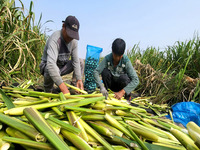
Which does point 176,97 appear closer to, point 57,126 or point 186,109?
point 186,109

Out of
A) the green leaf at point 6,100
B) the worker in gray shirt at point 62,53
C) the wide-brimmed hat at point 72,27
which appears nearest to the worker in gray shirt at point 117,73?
the worker in gray shirt at point 62,53

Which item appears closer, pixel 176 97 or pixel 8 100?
pixel 8 100

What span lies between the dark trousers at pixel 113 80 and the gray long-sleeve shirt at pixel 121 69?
8 centimetres

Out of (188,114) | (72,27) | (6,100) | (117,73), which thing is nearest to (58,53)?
(72,27)

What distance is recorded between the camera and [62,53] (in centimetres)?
312

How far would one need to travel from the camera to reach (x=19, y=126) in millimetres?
1024

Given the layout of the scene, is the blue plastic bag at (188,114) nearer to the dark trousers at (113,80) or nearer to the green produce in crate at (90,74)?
the dark trousers at (113,80)

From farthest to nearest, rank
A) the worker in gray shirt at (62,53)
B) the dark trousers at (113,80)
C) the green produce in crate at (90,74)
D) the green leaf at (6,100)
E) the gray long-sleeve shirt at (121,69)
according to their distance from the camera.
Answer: the green produce in crate at (90,74) < the dark trousers at (113,80) < the gray long-sleeve shirt at (121,69) < the worker in gray shirt at (62,53) < the green leaf at (6,100)

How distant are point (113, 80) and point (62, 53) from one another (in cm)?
127

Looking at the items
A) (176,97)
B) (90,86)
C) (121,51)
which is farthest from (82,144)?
(90,86)

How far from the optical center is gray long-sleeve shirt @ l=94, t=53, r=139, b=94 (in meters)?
3.12

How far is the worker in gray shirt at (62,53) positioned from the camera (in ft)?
8.31

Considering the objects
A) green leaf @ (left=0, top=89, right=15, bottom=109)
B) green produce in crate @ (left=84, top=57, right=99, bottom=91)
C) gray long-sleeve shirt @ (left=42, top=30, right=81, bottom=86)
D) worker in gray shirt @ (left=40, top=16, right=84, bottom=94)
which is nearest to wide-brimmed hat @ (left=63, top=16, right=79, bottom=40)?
worker in gray shirt @ (left=40, top=16, right=84, bottom=94)

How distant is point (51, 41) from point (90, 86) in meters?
2.17
